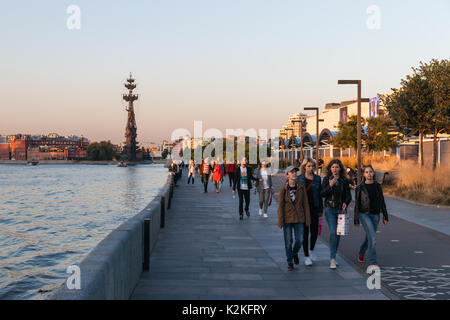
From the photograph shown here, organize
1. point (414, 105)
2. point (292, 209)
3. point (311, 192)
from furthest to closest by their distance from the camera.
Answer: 1. point (414, 105)
2. point (311, 192)
3. point (292, 209)

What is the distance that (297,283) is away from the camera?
7.30 m

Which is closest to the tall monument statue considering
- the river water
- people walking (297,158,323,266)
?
the river water

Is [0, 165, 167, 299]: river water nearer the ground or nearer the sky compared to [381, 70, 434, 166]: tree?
nearer the ground

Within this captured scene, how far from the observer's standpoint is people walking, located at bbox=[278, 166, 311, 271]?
815 cm

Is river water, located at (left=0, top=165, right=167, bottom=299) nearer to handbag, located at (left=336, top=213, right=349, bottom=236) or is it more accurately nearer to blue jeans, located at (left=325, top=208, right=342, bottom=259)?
blue jeans, located at (left=325, top=208, right=342, bottom=259)

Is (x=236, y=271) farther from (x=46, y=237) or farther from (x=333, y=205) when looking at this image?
(x=46, y=237)

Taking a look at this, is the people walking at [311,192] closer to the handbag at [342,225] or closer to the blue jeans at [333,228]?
the blue jeans at [333,228]

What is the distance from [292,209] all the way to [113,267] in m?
3.62

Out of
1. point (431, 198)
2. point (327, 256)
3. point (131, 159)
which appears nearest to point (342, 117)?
point (431, 198)

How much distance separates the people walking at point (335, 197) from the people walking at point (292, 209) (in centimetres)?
39

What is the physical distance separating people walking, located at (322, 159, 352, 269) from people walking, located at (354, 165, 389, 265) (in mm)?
205

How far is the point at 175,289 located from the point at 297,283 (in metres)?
1.69

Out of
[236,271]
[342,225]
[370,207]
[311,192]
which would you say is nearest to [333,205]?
[342,225]

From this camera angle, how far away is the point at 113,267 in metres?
5.27
